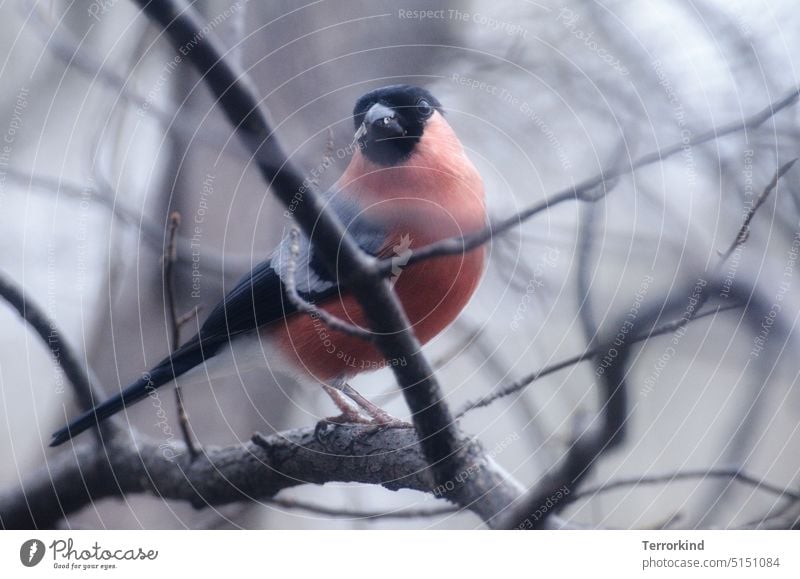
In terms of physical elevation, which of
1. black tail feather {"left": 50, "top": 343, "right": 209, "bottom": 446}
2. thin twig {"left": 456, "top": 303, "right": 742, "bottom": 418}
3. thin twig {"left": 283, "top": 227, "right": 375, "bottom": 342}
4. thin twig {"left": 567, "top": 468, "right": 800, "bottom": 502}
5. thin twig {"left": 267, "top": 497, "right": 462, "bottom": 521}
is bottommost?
thin twig {"left": 567, "top": 468, "right": 800, "bottom": 502}

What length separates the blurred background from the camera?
0.62 meters

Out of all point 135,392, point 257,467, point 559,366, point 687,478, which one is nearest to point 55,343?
point 135,392

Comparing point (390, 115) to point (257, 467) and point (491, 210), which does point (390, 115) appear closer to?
point (491, 210)

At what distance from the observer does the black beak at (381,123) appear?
2.05ft

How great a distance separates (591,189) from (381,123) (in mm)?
201

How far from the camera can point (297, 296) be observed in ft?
2.01

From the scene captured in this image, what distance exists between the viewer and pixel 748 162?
25.8 inches

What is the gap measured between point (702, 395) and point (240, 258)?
1.46 feet

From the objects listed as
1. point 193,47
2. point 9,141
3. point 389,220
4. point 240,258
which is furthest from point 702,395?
point 9,141

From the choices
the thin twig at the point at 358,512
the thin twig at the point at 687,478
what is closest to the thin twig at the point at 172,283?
the thin twig at the point at 358,512

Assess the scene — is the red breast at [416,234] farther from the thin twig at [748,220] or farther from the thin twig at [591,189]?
the thin twig at [748,220]

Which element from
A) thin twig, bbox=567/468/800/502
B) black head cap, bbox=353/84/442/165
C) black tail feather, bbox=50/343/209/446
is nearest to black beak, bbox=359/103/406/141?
black head cap, bbox=353/84/442/165

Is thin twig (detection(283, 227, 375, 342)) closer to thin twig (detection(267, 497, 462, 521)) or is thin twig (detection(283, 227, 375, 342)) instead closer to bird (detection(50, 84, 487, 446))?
bird (detection(50, 84, 487, 446))
